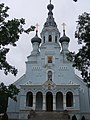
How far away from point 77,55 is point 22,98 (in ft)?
78.5

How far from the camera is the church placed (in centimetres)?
3750

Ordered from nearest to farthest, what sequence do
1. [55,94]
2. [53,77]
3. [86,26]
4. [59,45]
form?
1. [86,26]
2. [55,94]
3. [53,77]
4. [59,45]

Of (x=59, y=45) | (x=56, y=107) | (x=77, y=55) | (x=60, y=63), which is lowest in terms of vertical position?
(x=56, y=107)

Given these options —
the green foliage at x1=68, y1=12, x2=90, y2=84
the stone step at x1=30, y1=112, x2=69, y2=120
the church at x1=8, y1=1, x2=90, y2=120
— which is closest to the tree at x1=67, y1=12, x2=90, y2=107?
the green foliage at x1=68, y1=12, x2=90, y2=84

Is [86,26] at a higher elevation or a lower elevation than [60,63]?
lower

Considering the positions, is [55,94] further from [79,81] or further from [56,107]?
[79,81]

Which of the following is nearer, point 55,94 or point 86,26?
point 86,26

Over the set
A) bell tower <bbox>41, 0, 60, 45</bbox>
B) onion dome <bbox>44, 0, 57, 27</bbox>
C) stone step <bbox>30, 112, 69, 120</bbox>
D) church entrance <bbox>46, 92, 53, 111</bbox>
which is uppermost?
onion dome <bbox>44, 0, 57, 27</bbox>

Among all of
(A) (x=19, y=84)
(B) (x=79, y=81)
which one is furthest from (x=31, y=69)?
(B) (x=79, y=81)

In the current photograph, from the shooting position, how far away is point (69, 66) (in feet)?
138

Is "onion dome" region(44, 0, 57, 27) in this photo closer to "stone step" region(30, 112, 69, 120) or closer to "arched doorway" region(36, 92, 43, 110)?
"arched doorway" region(36, 92, 43, 110)

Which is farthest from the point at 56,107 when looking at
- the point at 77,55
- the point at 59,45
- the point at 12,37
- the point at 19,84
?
the point at 12,37

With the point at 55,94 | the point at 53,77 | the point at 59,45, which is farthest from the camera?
the point at 59,45

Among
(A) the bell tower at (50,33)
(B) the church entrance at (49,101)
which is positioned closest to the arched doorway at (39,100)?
(B) the church entrance at (49,101)
